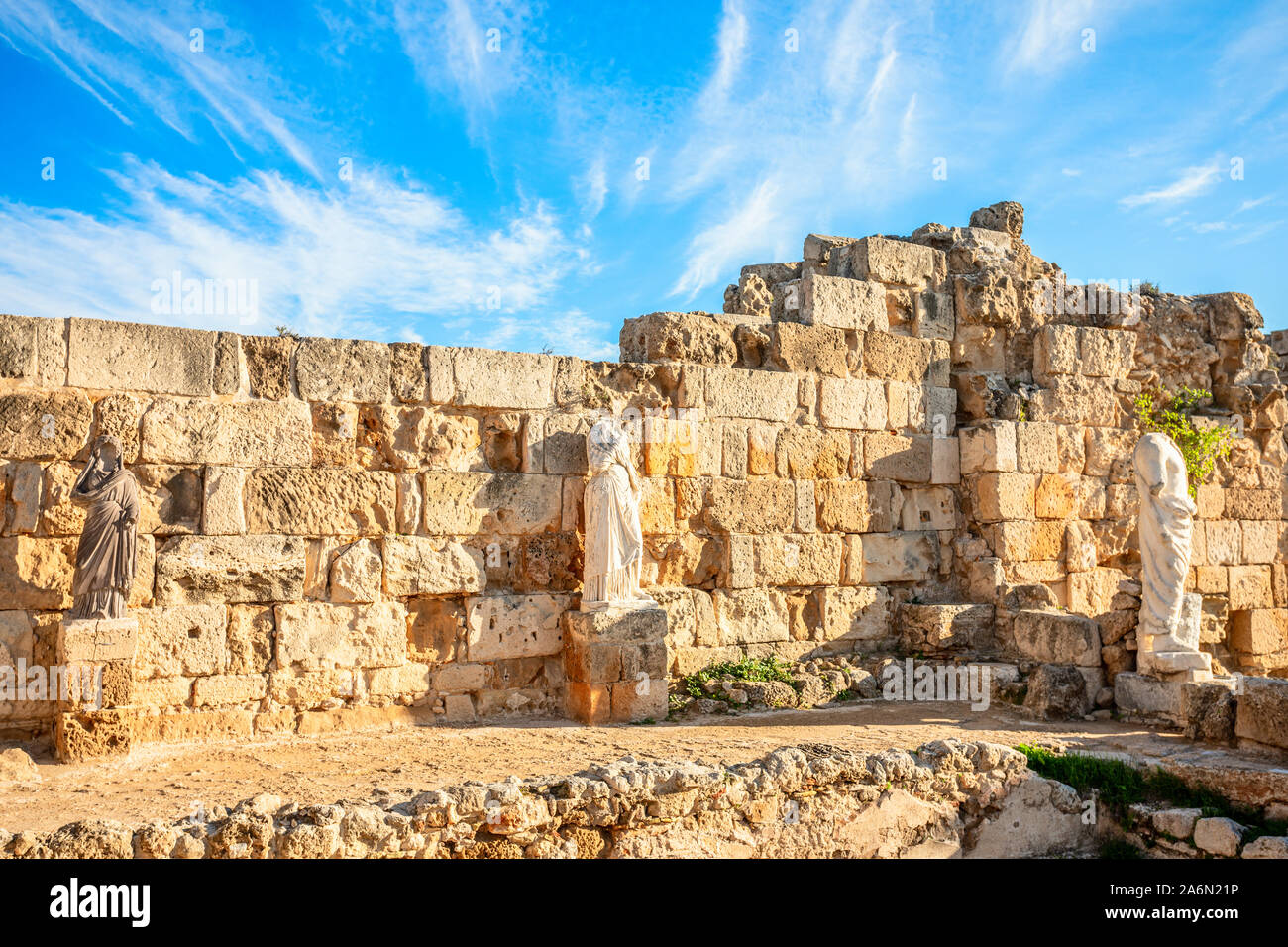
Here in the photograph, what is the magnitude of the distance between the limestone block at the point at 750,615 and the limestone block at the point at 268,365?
13.4 ft

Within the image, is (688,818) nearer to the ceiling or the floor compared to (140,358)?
nearer to the floor

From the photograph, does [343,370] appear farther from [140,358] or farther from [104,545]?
[104,545]

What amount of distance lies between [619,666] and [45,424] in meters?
4.44

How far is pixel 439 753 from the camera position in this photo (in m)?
6.94

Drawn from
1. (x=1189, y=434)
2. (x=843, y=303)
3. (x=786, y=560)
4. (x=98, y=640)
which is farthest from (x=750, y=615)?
(x=1189, y=434)

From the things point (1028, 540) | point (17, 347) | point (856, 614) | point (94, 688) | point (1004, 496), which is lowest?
point (94, 688)

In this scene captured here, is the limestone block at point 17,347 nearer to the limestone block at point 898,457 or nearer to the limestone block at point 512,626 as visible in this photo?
the limestone block at point 512,626

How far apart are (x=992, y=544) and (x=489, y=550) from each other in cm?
517

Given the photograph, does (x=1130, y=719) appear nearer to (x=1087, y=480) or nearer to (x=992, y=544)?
(x=992, y=544)

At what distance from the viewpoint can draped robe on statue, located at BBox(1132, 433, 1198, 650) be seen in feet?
27.9

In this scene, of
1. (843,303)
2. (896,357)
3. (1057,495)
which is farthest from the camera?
(1057,495)

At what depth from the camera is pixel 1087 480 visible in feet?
35.8
